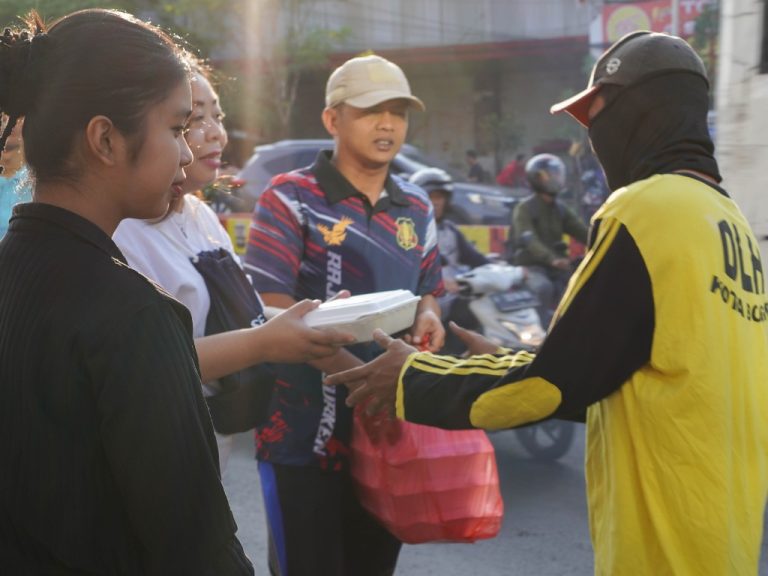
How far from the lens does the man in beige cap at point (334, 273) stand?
288cm

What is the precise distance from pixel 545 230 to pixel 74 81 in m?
6.50

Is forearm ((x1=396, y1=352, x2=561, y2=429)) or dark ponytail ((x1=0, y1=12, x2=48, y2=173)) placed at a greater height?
dark ponytail ((x1=0, y1=12, x2=48, y2=173))

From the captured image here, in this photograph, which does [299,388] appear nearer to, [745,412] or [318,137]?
[745,412]

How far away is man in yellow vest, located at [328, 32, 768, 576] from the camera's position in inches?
74.6

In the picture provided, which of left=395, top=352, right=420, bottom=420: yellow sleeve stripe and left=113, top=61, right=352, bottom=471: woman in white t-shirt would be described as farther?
left=113, top=61, right=352, bottom=471: woman in white t-shirt

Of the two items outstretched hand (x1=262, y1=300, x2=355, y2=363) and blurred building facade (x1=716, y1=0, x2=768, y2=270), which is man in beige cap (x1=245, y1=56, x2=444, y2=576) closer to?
outstretched hand (x1=262, y1=300, x2=355, y2=363)

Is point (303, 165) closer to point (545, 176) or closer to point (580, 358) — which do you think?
point (545, 176)

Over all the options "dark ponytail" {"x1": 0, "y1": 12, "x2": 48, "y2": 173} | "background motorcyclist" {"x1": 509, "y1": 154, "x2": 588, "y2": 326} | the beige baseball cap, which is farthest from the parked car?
"dark ponytail" {"x1": 0, "y1": 12, "x2": 48, "y2": 173}

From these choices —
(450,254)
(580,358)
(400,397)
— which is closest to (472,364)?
(400,397)

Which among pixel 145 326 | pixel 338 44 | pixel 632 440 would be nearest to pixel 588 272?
pixel 632 440

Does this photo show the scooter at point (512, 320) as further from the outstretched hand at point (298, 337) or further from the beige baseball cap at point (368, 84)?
the outstretched hand at point (298, 337)

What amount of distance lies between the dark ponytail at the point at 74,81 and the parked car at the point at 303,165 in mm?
10693

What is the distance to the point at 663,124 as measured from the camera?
2076 mm

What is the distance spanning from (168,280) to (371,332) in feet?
1.74
